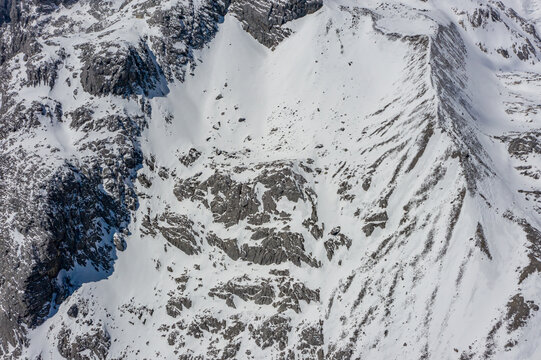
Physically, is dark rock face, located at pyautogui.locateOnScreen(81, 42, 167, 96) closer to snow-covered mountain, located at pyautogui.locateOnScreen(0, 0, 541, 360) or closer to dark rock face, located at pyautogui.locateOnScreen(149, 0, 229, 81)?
snow-covered mountain, located at pyautogui.locateOnScreen(0, 0, 541, 360)

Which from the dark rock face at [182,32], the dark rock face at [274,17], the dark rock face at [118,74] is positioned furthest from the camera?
the dark rock face at [274,17]

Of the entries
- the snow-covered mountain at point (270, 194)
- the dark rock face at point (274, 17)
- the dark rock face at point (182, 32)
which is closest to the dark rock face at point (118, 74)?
the snow-covered mountain at point (270, 194)

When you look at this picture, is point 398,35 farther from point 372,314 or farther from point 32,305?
point 32,305

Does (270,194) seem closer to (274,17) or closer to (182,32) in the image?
(182,32)

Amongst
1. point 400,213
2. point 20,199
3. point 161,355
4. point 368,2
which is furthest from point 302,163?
point 368,2

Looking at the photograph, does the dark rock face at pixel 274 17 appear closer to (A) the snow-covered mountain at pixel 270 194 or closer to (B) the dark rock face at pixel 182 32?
(A) the snow-covered mountain at pixel 270 194

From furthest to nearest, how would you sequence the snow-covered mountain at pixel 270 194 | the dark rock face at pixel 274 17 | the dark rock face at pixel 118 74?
the dark rock face at pixel 274 17 → the dark rock face at pixel 118 74 → the snow-covered mountain at pixel 270 194

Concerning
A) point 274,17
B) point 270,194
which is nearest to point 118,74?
point 274,17
